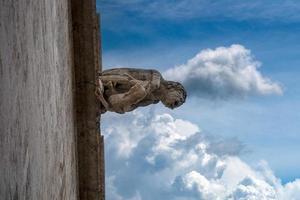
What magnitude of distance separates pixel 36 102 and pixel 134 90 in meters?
5.00

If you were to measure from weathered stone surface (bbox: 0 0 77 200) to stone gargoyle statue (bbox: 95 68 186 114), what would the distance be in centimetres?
132

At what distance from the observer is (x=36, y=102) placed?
7246 mm

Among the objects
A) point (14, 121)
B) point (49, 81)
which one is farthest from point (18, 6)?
point (49, 81)

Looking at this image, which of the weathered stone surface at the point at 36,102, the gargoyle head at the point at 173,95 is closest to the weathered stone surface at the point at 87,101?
the weathered stone surface at the point at 36,102

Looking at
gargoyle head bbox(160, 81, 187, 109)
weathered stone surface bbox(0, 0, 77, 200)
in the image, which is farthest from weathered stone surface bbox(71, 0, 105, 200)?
gargoyle head bbox(160, 81, 187, 109)

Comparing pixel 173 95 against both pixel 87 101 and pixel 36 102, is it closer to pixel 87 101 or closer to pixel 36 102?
pixel 87 101

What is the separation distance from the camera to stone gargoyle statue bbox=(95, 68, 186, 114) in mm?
11953

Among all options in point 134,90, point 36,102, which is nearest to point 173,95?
point 134,90

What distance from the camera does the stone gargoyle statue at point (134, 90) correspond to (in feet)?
39.2

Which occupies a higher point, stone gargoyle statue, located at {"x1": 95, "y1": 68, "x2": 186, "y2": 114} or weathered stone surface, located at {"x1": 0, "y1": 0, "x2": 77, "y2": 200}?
stone gargoyle statue, located at {"x1": 95, "y1": 68, "x2": 186, "y2": 114}

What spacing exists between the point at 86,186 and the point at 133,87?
6.15ft

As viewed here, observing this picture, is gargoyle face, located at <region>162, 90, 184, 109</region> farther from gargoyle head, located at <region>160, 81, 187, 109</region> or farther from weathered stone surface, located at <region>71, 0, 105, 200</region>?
weathered stone surface, located at <region>71, 0, 105, 200</region>

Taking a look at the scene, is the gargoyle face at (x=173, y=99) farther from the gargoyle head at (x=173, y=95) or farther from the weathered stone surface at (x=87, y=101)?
the weathered stone surface at (x=87, y=101)

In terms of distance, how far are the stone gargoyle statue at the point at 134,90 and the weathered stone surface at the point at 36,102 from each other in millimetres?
1324
